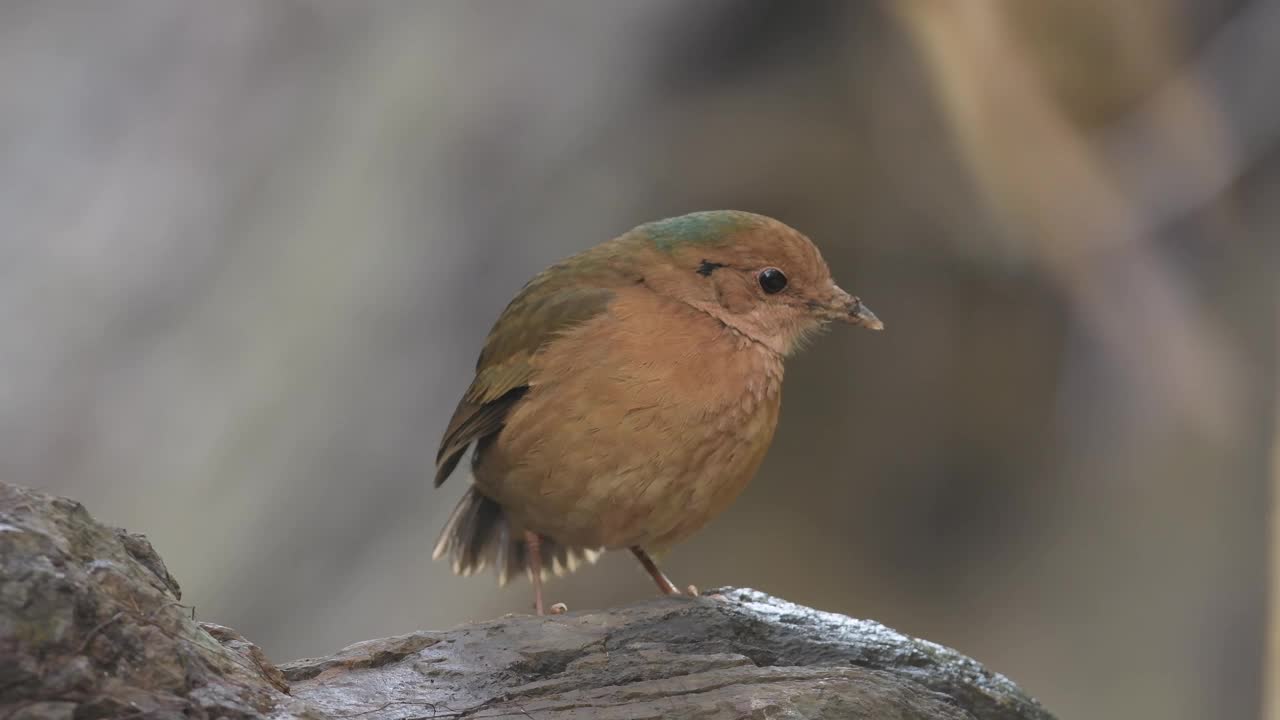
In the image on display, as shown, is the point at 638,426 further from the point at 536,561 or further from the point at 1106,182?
the point at 1106,182

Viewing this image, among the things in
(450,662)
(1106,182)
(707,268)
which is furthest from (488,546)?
(1106,182)

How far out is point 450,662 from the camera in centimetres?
258

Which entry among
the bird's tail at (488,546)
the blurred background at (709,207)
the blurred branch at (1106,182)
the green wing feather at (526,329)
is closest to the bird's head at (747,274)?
the green wing feather at (526,329)

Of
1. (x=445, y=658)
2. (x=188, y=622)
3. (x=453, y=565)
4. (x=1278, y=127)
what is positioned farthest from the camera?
(x=1278, y=127)

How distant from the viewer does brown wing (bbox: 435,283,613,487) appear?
3301 millimetres

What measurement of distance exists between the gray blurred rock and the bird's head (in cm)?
74

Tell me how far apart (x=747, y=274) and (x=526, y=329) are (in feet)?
1.98

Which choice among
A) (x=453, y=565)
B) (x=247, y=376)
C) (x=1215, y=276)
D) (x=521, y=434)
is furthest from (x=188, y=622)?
(x=1215, y=276)

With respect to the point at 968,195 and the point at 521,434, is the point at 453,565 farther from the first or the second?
the point at 968,195

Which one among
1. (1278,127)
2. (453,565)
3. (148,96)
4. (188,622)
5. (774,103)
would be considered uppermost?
(1278,127)

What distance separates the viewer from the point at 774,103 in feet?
19.9

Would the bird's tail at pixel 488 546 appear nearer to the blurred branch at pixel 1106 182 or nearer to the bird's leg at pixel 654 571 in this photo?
the bird's leg at pixel 654 571

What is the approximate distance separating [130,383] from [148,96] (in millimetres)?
1383

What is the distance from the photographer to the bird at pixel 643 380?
306cm
